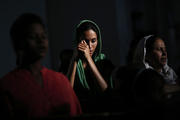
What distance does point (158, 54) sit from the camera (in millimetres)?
1842

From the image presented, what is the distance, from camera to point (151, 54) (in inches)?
72.9

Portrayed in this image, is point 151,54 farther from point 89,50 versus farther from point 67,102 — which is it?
point 67,102

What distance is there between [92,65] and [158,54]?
0.52 metres

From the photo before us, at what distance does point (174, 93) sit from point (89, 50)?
2.70 feet

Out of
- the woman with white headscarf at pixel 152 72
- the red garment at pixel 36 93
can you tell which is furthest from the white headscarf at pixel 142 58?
the red garment at pixel 36 93

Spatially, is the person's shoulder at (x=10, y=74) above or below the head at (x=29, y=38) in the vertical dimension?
below

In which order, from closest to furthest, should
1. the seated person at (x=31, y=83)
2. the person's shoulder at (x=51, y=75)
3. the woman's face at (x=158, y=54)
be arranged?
the seated person at (x=31, y=83) → the person's shoulder at (x=51, y=75) → the woman's face at (x=158, y=54)

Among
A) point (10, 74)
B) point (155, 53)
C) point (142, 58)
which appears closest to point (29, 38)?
point (10, 74)

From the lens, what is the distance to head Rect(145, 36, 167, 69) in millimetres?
1848

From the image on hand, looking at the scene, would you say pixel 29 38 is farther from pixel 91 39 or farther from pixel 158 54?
pixel 158 54

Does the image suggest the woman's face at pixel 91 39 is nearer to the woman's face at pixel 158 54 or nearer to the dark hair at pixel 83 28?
the dark hair at pixel 83 28

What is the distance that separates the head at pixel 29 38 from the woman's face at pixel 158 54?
39.3 inches

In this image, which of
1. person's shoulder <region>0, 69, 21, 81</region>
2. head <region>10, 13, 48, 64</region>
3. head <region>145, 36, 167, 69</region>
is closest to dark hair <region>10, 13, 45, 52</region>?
head <region>10, 13, 48, 64</region>

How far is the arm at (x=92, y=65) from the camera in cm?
173
